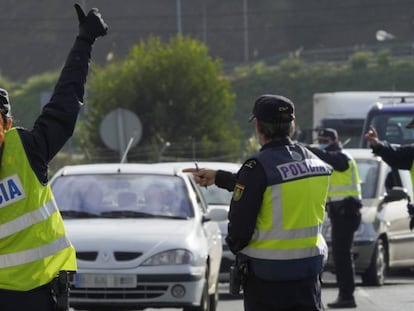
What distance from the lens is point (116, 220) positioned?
43.3 feet

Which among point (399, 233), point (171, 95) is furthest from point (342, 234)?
point (171, 95)

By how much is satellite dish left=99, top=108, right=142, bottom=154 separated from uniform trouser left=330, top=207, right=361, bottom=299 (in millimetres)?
11717

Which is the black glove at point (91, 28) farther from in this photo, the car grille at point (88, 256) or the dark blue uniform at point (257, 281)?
the car grille at point (88, 256)

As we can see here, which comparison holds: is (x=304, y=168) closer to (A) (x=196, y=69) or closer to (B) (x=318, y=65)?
(A) (x=196, y=69)

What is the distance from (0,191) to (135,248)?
6.10 m

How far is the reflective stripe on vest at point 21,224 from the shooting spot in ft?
20.6

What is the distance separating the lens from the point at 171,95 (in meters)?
40.6

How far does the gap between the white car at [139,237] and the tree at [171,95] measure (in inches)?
990

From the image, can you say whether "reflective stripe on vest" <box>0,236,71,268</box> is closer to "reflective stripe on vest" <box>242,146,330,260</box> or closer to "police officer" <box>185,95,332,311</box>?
"police officer" <box>185,95,332,311</box>

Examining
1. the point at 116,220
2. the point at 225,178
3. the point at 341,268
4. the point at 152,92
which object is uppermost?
the point at 225,178

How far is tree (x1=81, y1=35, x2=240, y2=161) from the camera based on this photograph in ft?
130

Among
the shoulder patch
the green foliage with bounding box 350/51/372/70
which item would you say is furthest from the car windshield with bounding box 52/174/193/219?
the green foliage with bounding box 350/51/372/70

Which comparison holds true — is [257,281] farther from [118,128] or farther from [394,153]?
[118,128]

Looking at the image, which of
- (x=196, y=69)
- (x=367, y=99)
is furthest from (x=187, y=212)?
(x=196, y=69)
